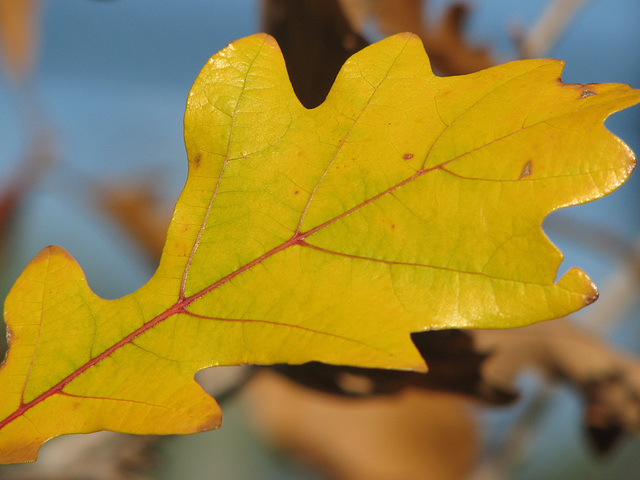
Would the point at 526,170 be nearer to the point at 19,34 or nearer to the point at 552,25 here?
the point at 552,25

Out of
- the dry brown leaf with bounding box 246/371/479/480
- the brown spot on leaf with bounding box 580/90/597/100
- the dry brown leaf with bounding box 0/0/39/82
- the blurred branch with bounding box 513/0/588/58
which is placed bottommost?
the dry brown leaf with bounding box 246/371/479/480

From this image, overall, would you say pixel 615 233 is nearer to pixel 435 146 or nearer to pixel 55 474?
pixel 435 146

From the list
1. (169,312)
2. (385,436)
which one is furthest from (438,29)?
(385,436)

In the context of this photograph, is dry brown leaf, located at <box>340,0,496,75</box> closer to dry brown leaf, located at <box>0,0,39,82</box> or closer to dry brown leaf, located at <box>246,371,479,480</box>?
dry brown leaf, located at <box>246,371,479,480</box>

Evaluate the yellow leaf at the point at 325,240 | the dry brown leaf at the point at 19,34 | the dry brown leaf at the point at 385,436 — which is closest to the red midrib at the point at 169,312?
the yellow leaf at the point at 325,240

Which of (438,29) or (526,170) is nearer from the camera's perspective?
(526,170)

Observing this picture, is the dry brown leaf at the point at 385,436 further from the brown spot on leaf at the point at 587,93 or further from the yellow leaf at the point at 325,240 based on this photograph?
the brown spot on leaf at the point at 587,93

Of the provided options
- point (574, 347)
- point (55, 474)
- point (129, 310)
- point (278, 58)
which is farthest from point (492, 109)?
point (55, 474)

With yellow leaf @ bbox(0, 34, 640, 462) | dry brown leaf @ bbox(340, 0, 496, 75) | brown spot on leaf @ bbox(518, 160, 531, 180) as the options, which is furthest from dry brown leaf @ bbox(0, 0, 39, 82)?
brown spot on leaf @ bbox(518, 160, 531, 180)

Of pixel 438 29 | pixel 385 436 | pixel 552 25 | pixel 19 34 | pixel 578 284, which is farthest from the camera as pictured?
pixel 385 436
